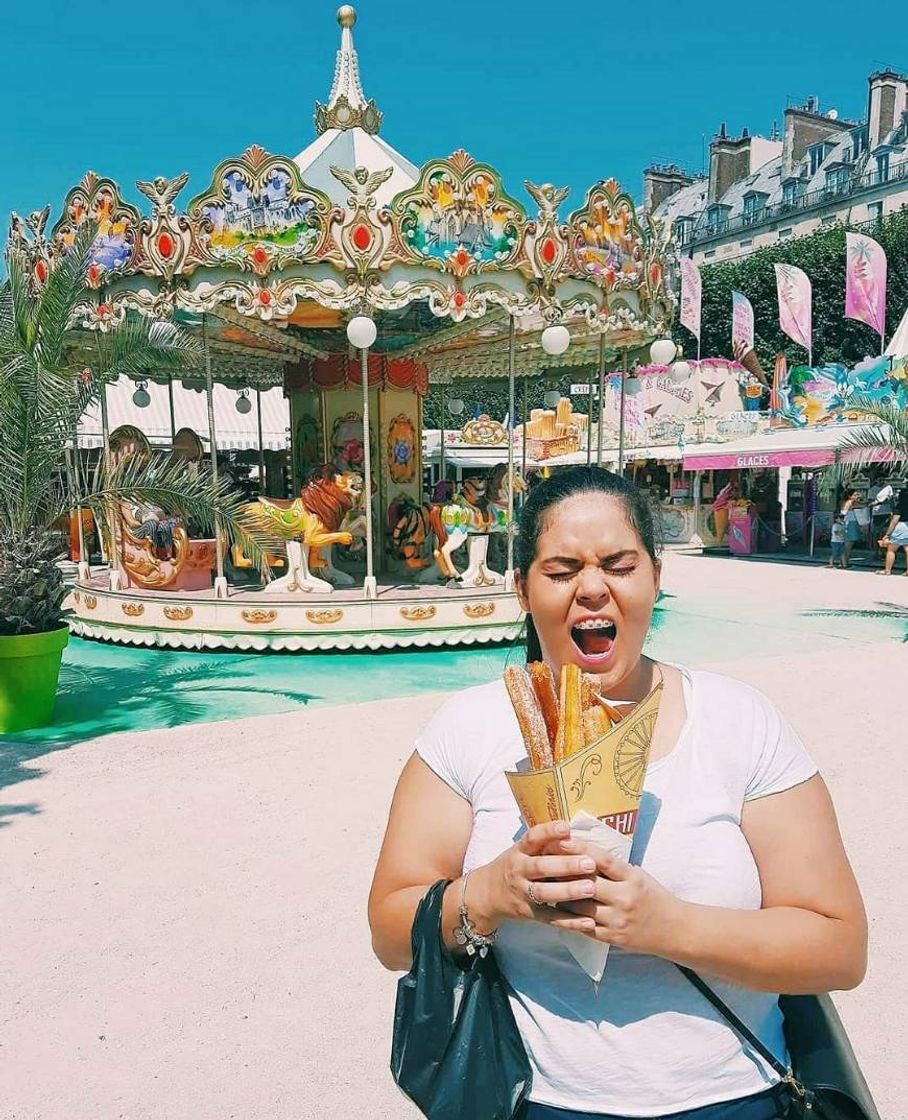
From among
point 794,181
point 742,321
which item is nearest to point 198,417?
point 742,321

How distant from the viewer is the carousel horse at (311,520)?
9.88 m

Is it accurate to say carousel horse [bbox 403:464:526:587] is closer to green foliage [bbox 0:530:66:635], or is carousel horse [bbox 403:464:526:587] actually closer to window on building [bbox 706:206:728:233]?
green foliage [bbox 0:530:66:635]

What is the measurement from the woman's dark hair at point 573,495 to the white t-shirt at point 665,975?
369mm

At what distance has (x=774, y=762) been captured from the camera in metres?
1.36

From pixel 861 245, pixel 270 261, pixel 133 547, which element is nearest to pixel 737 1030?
pixel 270 261

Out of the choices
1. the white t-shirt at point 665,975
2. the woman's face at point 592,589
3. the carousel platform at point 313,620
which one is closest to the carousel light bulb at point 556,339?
the carousel platform at point 313,620

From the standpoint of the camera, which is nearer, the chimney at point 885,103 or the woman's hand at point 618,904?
the woman's hand at point 618,904

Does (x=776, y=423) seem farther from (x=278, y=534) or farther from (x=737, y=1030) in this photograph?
(x=737, y=1030)

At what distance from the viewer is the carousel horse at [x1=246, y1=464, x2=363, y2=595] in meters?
9.88

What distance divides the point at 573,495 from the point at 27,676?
6046 mm

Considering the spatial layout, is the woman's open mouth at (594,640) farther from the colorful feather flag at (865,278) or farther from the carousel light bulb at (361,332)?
the colorful feather flag at (865,278)

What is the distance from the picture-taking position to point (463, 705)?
151 cm

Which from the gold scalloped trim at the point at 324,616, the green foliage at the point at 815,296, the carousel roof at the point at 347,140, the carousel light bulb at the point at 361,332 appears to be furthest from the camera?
the green foliage at the point at 815,296

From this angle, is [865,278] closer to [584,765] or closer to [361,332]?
[361,332]
